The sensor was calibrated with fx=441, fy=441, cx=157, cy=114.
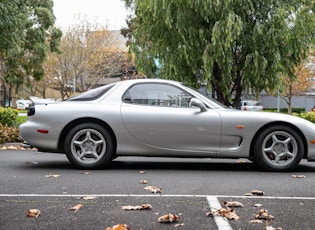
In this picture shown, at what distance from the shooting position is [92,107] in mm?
6469

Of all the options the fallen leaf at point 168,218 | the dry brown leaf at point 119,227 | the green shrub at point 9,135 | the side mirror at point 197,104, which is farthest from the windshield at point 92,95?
the green shrub at point 9,135

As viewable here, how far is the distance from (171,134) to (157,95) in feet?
2.19

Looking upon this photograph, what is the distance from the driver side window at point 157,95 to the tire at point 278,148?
123cm

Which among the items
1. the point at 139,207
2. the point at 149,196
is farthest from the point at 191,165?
the point at 139,207

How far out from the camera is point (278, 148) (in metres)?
6.39

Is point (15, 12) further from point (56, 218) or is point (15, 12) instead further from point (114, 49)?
point (114, 49)

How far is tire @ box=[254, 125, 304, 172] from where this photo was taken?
634cm

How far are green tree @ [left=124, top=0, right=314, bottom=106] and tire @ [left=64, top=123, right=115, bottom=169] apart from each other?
6.70 m

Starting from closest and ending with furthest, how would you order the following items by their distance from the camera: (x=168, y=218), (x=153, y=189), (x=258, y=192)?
(x=168, y=218), (x=258, y=192), (x=153, y=189)

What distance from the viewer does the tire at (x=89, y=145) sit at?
6371 millimetres

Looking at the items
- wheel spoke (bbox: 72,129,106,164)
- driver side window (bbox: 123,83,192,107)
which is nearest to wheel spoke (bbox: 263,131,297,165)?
driver side window (bbox: 123,83,192,107)

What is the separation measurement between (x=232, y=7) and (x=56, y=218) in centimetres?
1031

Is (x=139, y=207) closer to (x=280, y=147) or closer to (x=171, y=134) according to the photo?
(x=171, y=134)

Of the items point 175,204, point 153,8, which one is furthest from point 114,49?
point 175,204
